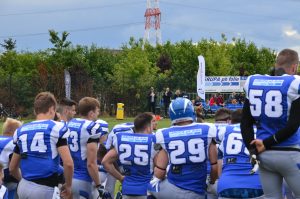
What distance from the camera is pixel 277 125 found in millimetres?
6098

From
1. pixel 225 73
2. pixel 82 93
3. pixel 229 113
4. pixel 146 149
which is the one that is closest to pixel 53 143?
pixel 146 149

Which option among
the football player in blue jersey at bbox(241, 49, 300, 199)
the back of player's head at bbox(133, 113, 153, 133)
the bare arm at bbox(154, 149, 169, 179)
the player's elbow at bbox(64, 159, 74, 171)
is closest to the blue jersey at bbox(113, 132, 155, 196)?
the back of player's head at bbox(133, 113, 153, 133)

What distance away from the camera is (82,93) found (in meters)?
38.3

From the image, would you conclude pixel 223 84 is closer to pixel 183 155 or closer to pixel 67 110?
pixel 67 110

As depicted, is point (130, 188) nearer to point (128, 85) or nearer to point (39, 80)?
point (39, 80)

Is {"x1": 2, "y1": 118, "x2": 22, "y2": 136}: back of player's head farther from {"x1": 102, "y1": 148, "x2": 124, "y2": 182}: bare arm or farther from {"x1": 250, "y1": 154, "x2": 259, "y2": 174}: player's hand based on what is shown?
{"x1": 250, "y1": 154, "x2": 259, "y2": 174}: player's hand

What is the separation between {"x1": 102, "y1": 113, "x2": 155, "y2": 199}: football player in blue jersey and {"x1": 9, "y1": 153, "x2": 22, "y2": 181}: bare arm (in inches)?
49.5

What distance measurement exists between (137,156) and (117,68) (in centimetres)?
4032

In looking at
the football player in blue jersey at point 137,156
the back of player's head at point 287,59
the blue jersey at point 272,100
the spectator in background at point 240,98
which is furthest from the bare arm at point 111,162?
the spectator in background at point 240,98

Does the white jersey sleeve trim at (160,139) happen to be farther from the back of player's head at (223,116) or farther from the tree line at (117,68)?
the tree line at (117,68)

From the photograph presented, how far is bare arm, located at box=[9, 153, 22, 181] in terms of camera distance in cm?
672

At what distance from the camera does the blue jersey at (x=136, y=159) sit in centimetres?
730

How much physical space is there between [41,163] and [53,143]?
0.25 m

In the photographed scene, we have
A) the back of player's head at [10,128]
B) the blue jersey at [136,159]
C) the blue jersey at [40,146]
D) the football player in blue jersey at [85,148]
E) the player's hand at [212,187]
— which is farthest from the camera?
the back of player's head at [10,128]
